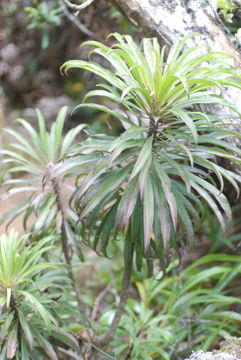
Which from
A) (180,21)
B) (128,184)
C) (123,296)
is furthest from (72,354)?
(180,21)

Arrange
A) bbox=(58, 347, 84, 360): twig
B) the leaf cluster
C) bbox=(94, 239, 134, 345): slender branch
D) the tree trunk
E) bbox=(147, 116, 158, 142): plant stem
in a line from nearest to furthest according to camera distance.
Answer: the leaf cluster → bbox=(147, 116, 158, 142): plant stem → bbox=(94, 239, 134, 345): slender branch → bbox=(58, 347, 84, 360): twig → the tree trunk

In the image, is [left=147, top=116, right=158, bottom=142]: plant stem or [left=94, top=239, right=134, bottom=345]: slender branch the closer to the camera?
[left=147, top=116, right=158, bottom=142]: plant stem

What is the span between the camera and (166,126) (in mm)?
1611

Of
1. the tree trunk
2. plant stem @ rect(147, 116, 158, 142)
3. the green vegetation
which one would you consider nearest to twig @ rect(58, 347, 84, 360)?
the green vegetation

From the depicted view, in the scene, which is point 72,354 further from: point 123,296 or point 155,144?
point 155,144

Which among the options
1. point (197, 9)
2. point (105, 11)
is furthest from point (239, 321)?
point (105, 11)

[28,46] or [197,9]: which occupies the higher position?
[28,46]

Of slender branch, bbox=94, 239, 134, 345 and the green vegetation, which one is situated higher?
the green vegetation

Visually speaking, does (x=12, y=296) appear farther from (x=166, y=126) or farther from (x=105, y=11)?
(x=105, y=11)

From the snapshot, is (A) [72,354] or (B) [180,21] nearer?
(A) [72,354]

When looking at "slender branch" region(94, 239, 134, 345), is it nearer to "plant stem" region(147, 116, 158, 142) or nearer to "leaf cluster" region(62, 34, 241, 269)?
"leaf cluster" region(62, 34, 241, 269)

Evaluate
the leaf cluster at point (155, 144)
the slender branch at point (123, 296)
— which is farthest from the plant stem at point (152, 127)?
the slender branch at point (123, 296)

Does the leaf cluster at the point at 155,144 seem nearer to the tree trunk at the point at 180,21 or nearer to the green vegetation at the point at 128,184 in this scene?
the green vegetation at the point at 128,184

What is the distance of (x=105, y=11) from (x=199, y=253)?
6.68ft
